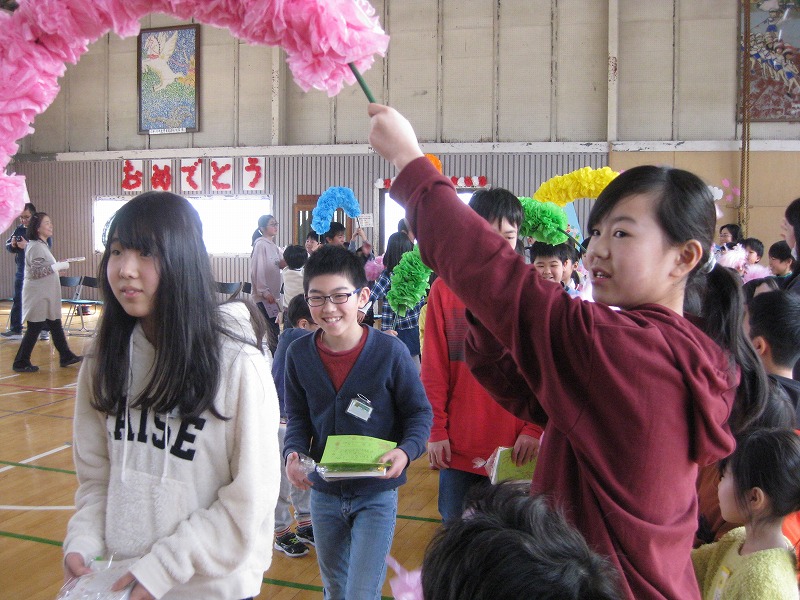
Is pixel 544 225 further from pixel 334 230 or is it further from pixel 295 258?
pixel 334 230

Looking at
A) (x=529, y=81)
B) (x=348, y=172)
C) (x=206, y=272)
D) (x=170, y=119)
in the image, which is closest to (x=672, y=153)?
(x=529, y=81)

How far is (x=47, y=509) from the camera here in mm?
3602

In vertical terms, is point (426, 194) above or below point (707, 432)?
above

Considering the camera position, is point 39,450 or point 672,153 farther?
point 672,153

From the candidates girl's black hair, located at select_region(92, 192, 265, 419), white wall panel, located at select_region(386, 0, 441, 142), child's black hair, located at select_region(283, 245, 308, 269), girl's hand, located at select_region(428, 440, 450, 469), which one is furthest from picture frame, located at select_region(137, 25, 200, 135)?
girl's black hair, located at select_region(92, 192, 265, 419)

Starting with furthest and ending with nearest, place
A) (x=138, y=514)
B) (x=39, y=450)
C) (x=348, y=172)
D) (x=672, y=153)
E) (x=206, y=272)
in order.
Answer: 1. (x=348, y=172)
2. (x=672, y=153)
3. (x=39, y=450)
4. (x=206, y=272)
5. (x=138, y=514)

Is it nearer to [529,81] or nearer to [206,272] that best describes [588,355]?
[206,272]

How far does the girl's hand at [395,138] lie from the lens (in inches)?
36.7

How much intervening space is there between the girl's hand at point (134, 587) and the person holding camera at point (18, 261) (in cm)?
769

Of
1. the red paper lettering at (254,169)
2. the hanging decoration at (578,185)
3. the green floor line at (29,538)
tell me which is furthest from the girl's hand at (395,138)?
the red paper lettering at (254,169)

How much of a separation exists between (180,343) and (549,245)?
78.7 inches

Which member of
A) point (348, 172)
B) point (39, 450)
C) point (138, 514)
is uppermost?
point (348, 172)

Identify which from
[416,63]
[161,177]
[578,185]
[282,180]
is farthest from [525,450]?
[161,177]

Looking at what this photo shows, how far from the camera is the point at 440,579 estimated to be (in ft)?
2.37
